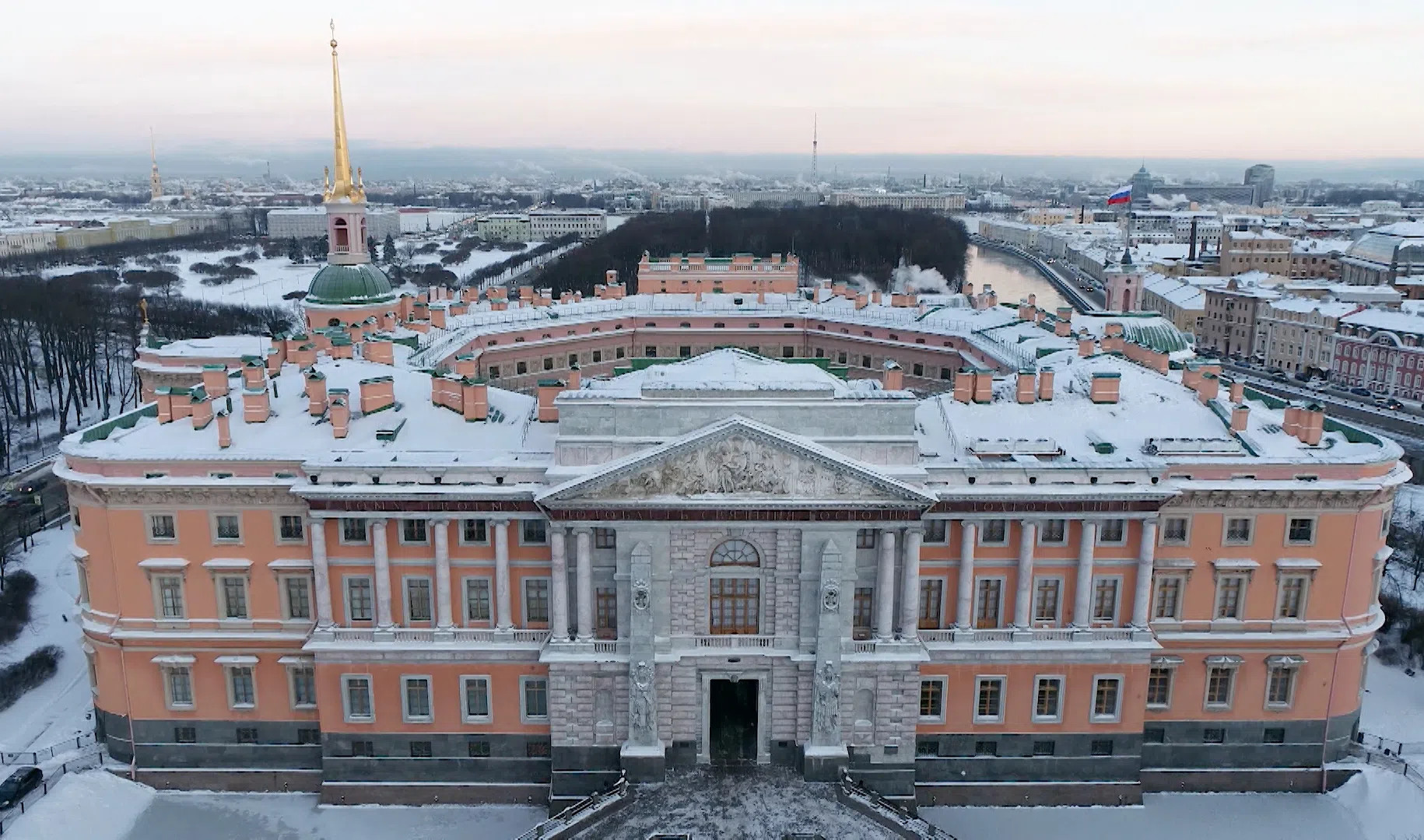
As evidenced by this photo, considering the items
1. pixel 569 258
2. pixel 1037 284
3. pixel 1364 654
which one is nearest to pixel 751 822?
pixel 1364 654

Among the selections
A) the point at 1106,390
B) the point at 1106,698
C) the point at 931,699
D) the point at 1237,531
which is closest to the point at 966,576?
the point at 931,699

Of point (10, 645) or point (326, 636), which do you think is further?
point (10, 645)

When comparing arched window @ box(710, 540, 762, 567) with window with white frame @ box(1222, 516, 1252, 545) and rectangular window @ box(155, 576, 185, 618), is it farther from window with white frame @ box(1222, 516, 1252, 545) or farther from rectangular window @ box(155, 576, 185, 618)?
rectangular window @ box(155, 576, 185, 618)

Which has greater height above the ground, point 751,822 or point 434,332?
point 434,332

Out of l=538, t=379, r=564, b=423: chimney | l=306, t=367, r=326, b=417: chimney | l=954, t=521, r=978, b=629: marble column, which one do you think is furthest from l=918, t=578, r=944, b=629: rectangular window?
l=306, t=367, r=326, b=417: chimney

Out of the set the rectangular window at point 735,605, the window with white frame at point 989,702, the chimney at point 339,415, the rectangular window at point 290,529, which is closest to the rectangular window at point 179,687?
the rectangular window at point 290,529

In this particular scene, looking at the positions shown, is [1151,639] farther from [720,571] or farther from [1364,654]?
[720,571]
